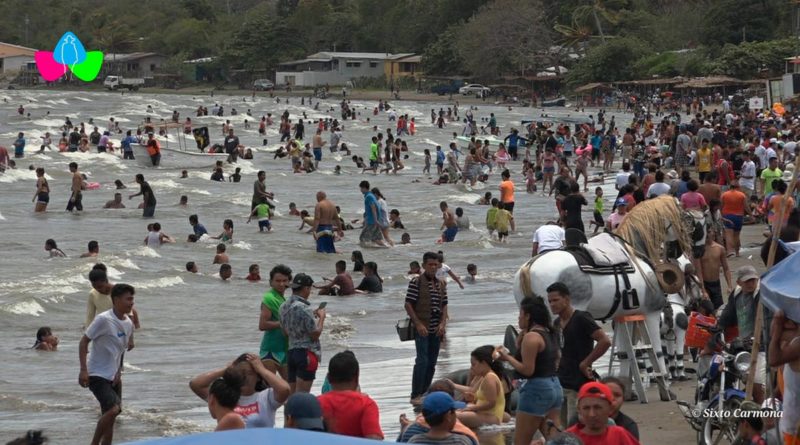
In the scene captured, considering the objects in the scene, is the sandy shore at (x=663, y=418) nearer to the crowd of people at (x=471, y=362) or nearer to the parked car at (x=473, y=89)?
the crowd of people at (x=471, y=362)

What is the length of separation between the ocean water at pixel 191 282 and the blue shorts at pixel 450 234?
1.01 ft

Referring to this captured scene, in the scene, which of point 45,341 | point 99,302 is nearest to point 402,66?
point 45,341

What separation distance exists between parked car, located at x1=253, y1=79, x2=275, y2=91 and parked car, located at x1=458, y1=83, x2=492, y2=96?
888 inches

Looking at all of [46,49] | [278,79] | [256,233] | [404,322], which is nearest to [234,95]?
[278,79]

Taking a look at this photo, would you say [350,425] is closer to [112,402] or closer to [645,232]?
[112,402]

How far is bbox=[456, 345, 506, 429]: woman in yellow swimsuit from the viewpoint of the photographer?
8484 millimetres

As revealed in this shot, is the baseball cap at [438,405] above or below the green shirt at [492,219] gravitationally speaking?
above

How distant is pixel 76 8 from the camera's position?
573 feet

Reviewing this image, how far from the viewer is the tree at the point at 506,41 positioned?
103 metres

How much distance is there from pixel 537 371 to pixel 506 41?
96844 mm

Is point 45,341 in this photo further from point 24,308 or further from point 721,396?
point 721,396

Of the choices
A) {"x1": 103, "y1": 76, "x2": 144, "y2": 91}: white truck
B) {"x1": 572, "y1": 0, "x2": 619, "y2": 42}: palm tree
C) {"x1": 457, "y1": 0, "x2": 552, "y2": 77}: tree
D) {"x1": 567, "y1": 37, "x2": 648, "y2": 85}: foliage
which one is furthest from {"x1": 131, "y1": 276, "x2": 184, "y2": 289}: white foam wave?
{"x1": 103, "y1": 76, "x2": 144, "y2": 91}: white truck

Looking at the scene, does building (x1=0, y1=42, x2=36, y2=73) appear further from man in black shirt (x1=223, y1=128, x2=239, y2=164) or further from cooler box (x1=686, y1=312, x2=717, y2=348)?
cooler box (x1=686, y1=312, x2=717, y2=348)

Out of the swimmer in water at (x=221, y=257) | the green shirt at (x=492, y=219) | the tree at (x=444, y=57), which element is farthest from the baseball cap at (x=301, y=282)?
the tree at (x=444, y=57)
